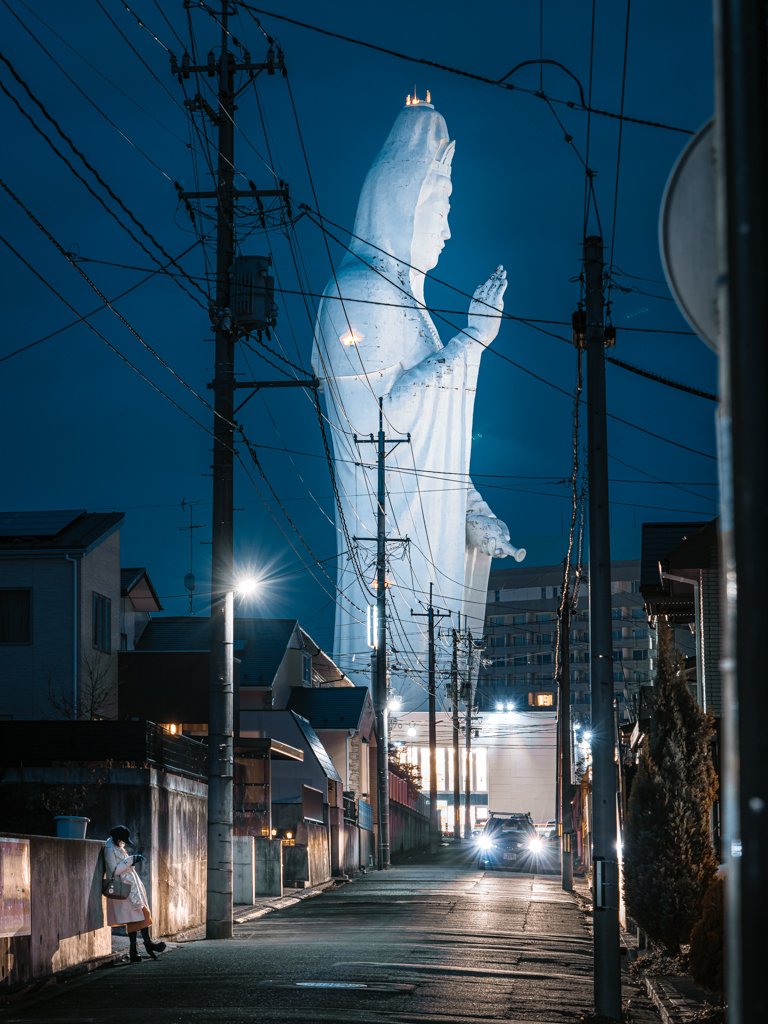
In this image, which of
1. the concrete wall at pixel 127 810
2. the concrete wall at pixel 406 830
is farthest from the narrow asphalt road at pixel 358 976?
the concrete wall at pixel 406 830

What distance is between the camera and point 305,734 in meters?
46.3

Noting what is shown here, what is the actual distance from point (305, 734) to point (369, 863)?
11537 mm

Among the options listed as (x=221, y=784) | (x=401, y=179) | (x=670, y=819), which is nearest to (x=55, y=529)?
(x=221, y=784)

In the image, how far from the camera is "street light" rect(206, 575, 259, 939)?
21672 mm

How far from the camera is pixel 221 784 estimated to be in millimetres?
22484

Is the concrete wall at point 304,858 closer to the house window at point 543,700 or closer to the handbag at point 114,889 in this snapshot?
the handbag at point 114,889

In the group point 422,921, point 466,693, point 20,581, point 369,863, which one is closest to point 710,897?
point 422,921

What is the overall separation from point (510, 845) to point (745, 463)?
52.2m

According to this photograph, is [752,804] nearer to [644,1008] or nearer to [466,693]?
[644,1008]

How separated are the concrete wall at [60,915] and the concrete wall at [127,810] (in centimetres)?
354

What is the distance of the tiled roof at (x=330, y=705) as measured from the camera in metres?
54.9

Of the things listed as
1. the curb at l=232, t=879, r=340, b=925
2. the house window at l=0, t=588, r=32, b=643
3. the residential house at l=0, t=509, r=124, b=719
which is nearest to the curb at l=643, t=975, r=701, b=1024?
the curb at l=232, t=879, r=340, b=925

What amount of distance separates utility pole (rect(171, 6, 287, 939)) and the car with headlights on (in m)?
31.1

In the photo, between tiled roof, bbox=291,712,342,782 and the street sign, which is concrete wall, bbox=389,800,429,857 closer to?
tiled roof, bbox=291,712,342,782
